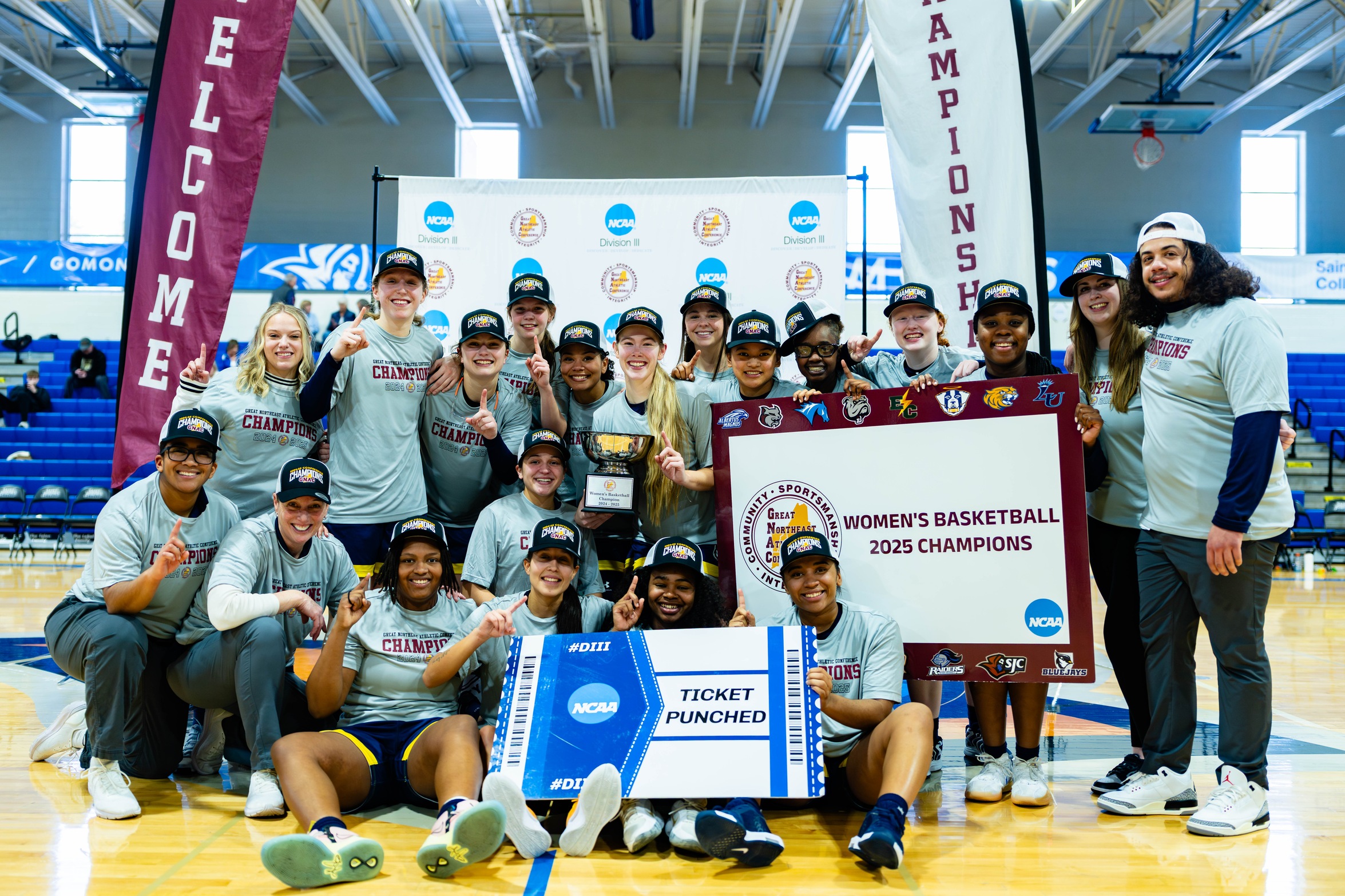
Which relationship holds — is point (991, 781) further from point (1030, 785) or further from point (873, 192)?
point (873, 192)

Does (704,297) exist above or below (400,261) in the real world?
below

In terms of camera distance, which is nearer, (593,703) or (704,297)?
(593,703)

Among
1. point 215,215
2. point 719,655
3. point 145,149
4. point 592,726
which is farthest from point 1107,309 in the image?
point 145,149

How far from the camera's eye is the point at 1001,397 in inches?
154

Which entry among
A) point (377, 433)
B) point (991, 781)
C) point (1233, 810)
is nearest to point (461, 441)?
point (377, 433)

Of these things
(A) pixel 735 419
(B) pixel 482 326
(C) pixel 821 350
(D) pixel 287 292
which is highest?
(D) pixel 287 292

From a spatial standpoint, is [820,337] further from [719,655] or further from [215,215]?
[215,215]

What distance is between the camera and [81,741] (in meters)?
4.42

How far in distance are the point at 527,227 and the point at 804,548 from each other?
578cm

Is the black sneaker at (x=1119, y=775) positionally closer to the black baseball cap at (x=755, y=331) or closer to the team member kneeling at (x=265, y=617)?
the black baseball cap at (x=755, y=331)

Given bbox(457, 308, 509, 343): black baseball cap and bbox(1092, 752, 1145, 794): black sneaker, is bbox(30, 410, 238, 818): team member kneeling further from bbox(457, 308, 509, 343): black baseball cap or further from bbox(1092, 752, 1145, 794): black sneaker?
bbox(1092, 752, 1145, 794): black sneaker

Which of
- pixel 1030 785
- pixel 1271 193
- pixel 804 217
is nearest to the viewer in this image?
pixel 1030 785

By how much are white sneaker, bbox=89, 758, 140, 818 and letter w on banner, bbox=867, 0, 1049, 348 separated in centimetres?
415

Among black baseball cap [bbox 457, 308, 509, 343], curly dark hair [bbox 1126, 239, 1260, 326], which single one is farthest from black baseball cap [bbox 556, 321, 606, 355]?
curly dark hair [bbox 1126, 239, 1260, 326]
